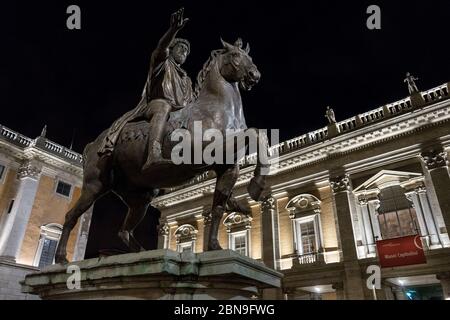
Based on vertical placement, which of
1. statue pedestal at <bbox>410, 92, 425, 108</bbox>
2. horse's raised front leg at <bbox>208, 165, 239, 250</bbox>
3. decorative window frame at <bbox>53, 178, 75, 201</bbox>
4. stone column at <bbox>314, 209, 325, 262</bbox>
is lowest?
horse's raised front leg at <bbox>208, 165, 239, 250</bbox>

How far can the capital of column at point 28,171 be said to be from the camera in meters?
22.2

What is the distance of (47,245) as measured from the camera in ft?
72.7

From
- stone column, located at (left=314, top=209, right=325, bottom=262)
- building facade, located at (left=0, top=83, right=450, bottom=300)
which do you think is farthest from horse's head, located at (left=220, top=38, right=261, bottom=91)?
stone column, located at (left=314, top=209, right=325, bottom=262)

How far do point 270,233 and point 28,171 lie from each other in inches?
678

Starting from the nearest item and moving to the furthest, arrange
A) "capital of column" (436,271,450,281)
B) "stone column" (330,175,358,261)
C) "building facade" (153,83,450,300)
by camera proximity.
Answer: "capital of column" (436,271,450,281), "building facade" (153,83,450,300), "stone column" (330,175,358,261)

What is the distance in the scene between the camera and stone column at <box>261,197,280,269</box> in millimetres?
18047

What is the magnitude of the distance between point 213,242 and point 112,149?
173 centimetres

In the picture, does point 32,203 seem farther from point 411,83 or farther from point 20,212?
point 411,83

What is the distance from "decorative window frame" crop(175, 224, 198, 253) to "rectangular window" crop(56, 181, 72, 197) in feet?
29.9

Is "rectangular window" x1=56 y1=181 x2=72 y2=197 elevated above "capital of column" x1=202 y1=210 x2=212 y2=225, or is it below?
above

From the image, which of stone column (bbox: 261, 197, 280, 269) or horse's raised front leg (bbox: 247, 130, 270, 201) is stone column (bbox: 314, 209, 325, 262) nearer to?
stone column (bbox: 261, 197, 280, 269)

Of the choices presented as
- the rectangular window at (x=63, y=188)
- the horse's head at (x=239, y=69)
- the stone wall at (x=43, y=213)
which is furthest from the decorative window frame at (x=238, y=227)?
the horse's head at (x=239, y=69)

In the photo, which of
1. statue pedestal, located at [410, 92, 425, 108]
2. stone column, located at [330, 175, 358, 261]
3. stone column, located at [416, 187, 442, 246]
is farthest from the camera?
statue pedestal, located at [410, 92, 425, 108]

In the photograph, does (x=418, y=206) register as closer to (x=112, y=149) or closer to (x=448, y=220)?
(x=448, y=220)
